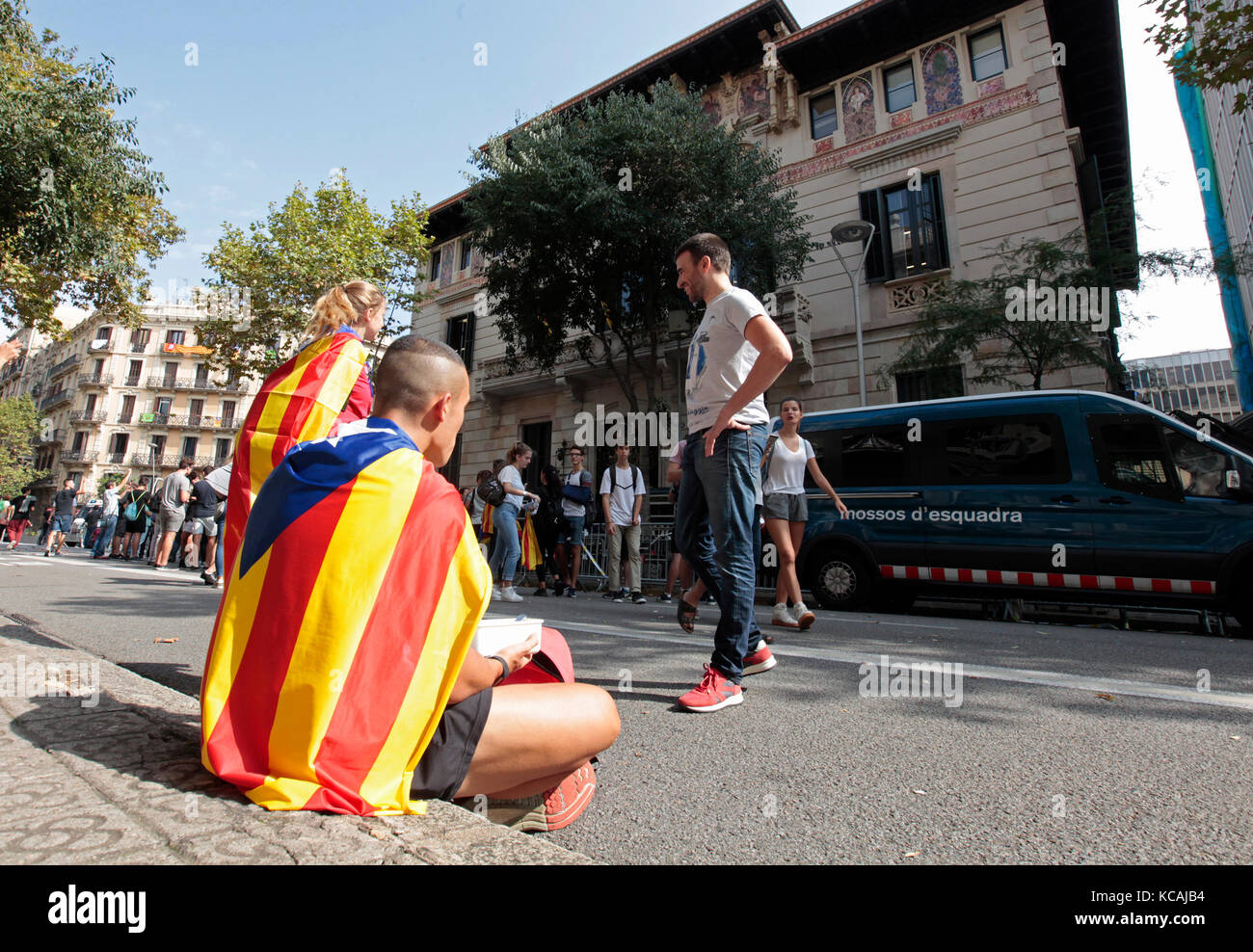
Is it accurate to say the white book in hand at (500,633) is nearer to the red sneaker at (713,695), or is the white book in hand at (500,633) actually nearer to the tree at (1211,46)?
the red sneaker at (713,695)

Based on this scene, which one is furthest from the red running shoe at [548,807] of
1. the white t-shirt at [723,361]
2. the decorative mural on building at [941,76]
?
the decorative mural on building at [941,76]

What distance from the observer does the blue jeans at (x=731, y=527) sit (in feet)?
9.98

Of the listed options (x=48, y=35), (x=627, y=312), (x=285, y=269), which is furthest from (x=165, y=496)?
(x=285, y=269)

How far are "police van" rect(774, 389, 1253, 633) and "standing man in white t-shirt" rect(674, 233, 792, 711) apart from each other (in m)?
4.78

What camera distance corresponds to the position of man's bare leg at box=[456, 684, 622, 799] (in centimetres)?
147

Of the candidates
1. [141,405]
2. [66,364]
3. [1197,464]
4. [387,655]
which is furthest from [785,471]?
[66,364]

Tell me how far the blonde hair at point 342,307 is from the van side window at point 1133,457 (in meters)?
6.74

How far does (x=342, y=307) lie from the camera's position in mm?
3473

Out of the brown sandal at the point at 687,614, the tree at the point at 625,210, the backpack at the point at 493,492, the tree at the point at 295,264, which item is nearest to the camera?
the brown sandal at the point at 687,614

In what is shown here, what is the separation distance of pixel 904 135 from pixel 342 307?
16.2m

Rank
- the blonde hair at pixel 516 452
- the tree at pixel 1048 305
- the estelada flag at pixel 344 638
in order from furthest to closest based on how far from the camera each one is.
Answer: the tree at pixel 1048 305 → the blonde hair at pixel 516 452 → the estelada flag at pixel 344 638

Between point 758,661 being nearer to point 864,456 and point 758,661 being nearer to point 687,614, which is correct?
point 687,614

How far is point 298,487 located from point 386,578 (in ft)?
0.89
